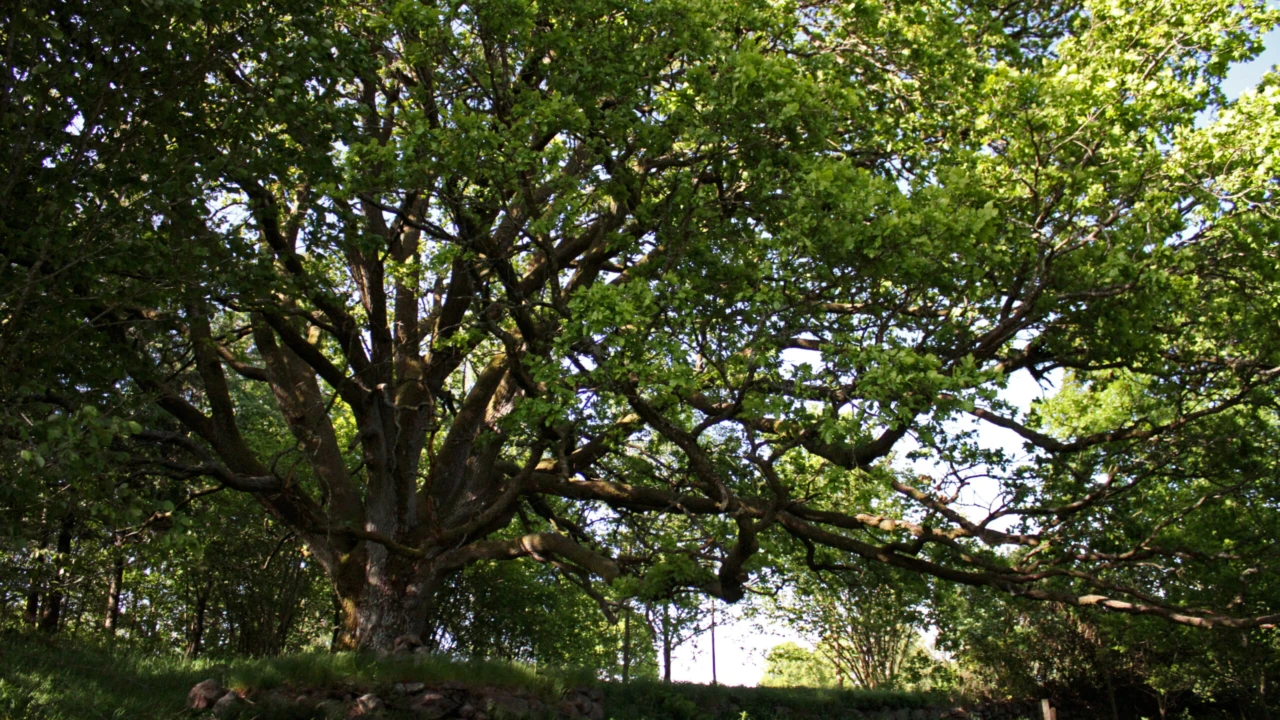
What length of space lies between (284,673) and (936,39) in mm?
10682

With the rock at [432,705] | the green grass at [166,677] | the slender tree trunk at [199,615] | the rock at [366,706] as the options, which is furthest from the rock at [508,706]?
the slender tree trunk at [199,615]

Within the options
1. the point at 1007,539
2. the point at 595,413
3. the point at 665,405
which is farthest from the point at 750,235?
the point at 1007,539

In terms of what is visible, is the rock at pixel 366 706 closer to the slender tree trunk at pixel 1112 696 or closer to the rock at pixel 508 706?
the rock at pixel 508 706

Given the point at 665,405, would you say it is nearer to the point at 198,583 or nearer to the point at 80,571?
the point at 80,571

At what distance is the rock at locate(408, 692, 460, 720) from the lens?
32.2 ft

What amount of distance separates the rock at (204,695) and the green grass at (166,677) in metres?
0.10

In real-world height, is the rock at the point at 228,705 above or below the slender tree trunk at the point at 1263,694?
above

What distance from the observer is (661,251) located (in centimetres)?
1013

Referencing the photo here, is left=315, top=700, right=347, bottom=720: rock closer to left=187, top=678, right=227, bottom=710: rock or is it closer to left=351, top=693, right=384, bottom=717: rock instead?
left=351, top=693, right=384, bottom=717: rock

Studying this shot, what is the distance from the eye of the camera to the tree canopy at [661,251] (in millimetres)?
7016

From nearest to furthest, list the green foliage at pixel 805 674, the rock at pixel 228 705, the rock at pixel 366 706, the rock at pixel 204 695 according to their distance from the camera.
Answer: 1. the rock at pixel 228 705
2. the rock at pixel 204 695
3. the rock at pixel 366 706
4. the green foliage at pixel 805 674

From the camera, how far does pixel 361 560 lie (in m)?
→ 12.0

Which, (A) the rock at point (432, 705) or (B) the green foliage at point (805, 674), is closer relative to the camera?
(A) the rock at point (432, 705)

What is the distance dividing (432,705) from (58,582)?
555 centimetres
